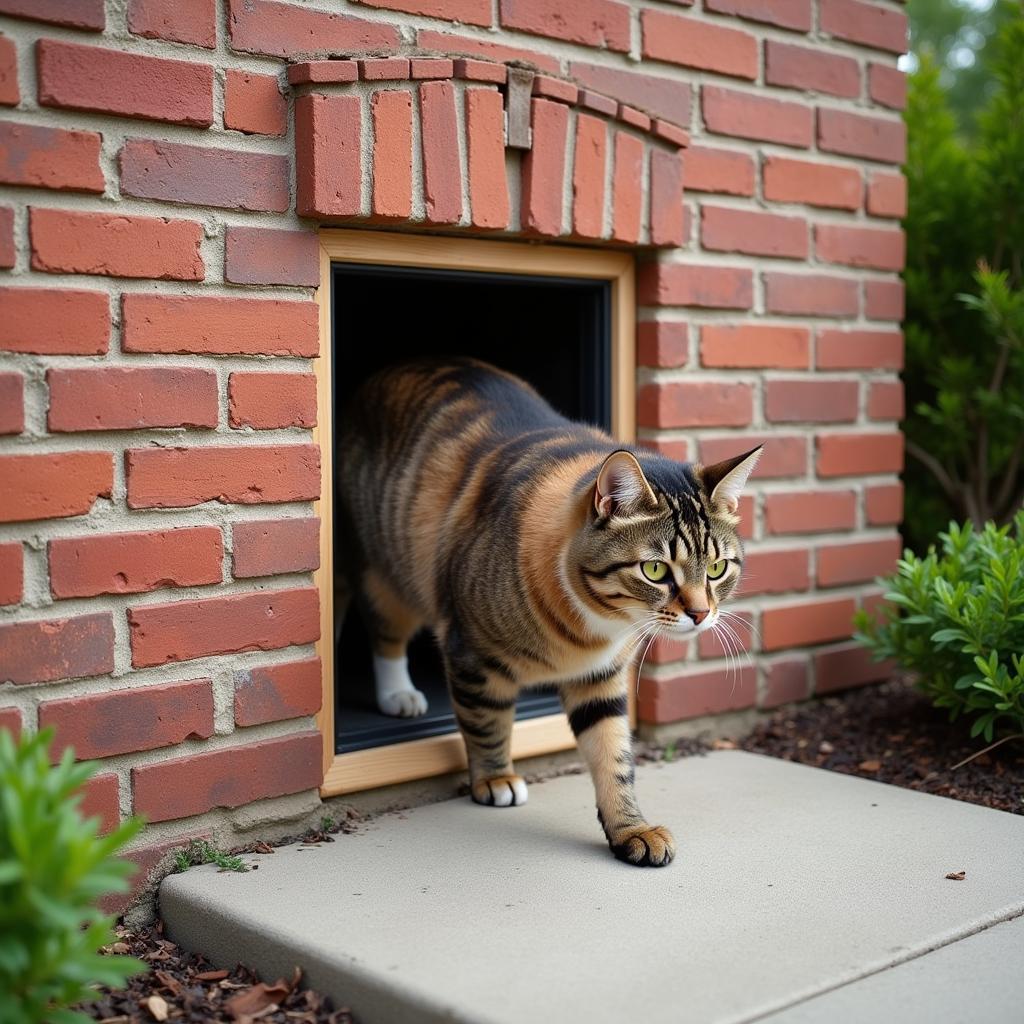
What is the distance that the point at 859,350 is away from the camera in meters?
3.73

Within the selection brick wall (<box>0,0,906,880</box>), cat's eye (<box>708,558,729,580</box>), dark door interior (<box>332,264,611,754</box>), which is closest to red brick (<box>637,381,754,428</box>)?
brick wall (<box>0,0,906,880</box>)

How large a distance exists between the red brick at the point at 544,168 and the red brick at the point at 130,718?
129 centimetres

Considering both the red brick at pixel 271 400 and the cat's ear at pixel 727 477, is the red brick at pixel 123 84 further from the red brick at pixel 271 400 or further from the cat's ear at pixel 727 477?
the cat's ear at pixel 727 477

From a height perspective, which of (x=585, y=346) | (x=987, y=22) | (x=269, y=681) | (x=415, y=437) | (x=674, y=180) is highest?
(x=987, y=22)

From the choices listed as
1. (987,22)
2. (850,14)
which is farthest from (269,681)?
(987,22)

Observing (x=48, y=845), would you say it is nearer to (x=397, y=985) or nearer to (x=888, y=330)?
(x=397, y=985)

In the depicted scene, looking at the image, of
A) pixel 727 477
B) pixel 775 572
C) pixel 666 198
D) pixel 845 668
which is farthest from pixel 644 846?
pixel 666 198

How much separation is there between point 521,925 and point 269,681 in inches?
29.9

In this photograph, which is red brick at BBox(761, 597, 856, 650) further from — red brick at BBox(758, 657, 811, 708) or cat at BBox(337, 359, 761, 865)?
cat at BBox(337, 359, 761, 865)

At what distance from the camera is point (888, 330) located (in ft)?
12.5

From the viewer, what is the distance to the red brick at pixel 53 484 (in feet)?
7.29

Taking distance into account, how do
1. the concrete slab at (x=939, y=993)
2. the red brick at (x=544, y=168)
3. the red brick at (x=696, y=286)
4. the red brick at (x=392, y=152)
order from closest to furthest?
the concrete slab at (x=939, y=993) < the red brick at (x=392, y=152) < the red brick at (x=544, y=168) < the red brick at (x=696, y=286)

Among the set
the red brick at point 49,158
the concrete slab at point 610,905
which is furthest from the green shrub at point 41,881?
the red brick at point 49,158

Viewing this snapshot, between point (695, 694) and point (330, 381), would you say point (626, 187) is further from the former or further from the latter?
point (695, 694)
